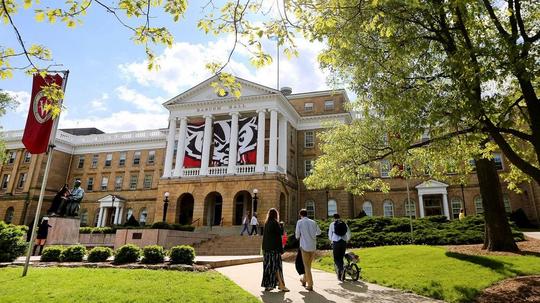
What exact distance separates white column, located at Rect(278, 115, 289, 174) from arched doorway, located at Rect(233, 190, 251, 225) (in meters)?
4.54

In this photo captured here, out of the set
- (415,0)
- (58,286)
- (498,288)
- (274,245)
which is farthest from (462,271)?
(58,286)

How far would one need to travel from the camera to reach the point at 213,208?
36.8 metres

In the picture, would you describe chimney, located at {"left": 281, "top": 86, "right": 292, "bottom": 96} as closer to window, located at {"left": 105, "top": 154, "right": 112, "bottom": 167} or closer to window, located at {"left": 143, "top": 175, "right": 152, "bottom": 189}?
window, located at {"left": 143, "top": 175, "right": 152, "bottom": 189}

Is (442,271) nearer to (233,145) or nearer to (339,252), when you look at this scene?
(339,252)

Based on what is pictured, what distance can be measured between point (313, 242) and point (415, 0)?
573 centimetres

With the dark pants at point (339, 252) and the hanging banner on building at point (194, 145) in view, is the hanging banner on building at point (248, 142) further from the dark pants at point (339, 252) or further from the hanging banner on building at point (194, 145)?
the dark pants at point (339, 252)

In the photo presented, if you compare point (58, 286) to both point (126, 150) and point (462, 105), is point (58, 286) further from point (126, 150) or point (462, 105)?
point (126, 150)

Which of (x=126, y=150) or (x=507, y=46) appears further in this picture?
(x=126, y=150)

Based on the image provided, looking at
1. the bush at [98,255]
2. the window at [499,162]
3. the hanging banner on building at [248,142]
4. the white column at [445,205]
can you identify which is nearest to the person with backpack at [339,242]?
the bush at [98,255]

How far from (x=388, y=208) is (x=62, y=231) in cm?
2934

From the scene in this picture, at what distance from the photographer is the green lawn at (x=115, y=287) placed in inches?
264

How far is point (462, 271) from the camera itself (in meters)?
10.4

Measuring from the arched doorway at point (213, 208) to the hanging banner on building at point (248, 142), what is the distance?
4.73m

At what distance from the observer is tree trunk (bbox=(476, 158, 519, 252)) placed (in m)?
13.8
